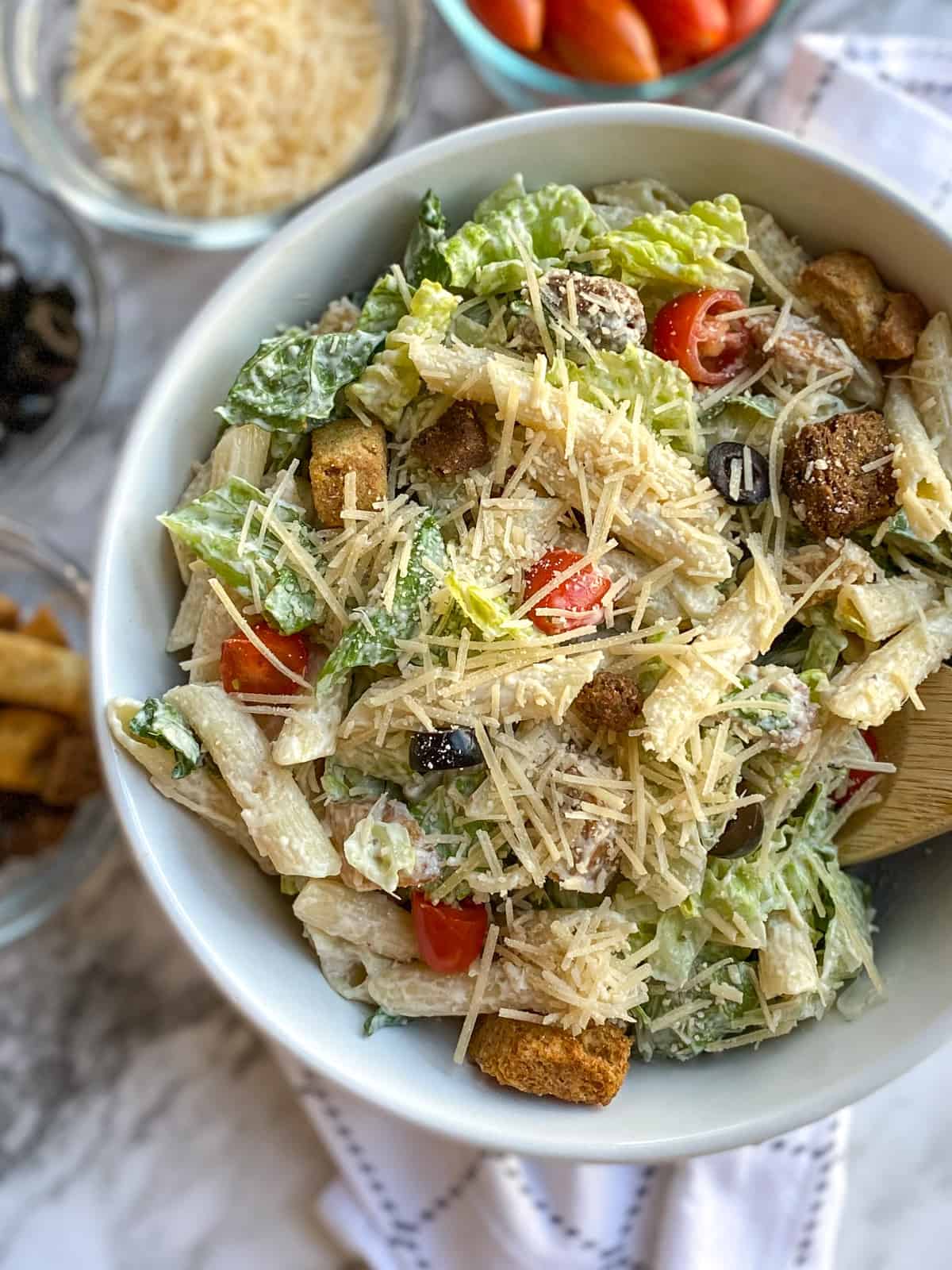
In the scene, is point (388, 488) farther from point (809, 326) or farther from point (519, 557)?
point (809, 326)

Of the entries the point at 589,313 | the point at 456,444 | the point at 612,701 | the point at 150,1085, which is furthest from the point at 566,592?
the point at 150,1085

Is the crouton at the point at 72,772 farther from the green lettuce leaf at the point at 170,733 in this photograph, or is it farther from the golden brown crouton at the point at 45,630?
the green lettuce leaf at the point at 170,733

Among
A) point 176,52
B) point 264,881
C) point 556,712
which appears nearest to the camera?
point 556,712

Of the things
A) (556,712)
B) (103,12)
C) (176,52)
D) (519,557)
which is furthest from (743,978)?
(103,12)

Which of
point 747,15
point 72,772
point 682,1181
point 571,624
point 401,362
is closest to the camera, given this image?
point 571,624

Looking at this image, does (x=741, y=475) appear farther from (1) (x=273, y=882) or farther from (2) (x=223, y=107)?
(2) (x=223, y=107)

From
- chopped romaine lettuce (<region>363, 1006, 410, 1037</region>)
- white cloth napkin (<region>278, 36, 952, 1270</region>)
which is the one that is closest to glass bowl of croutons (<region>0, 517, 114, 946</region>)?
white cloth napkin (<region>278, 36, 952, 1270</region>)

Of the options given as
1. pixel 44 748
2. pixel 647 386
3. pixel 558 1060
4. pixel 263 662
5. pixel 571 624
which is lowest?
pixel 44 748
